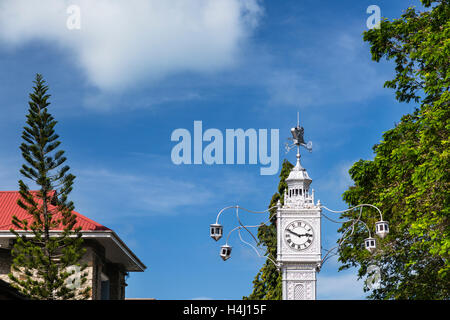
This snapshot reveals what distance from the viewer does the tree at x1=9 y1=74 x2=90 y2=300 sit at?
22109 mm

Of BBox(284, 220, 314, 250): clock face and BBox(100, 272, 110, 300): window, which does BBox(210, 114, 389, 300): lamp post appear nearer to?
BBox(284, 220, 314, 250): clock face

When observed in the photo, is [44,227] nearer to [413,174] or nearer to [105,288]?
[105,288]

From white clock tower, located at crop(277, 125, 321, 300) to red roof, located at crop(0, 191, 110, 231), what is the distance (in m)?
11.1

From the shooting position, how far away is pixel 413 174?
1697 centimetres

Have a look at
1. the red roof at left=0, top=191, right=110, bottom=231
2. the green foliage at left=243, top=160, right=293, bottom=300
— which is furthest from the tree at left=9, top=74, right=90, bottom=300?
the green foliage at left=243, top=160, right=293, bottom=300

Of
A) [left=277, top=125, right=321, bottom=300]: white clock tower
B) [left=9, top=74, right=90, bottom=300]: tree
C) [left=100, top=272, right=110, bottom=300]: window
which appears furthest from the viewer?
[left=100, top=272, right=110, bottom=300]: window

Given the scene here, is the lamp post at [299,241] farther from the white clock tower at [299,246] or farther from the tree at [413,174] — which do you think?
the tree at [413,174]

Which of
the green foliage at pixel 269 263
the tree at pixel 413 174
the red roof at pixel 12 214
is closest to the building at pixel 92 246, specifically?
the red roof at pixel 12 214

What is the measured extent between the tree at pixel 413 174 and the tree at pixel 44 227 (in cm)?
987

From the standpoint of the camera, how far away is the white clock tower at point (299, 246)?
13617 millimetres

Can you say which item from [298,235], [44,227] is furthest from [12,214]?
[298,235]

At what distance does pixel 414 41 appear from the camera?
19.6 metres
